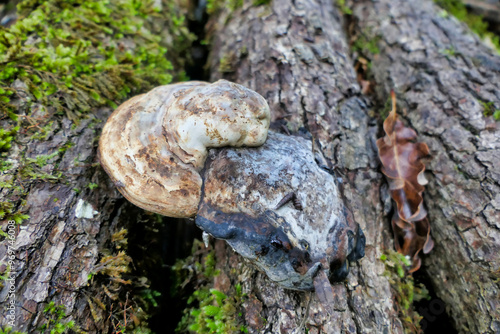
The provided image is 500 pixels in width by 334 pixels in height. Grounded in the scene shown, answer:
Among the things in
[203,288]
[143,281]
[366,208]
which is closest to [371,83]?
[366,208]

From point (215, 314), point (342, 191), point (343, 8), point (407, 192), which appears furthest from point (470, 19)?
point (215, 314)

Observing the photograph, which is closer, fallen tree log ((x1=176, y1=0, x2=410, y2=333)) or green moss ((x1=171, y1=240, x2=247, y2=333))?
fallen tree log ((x1=176, y1=0, x2=410, y2=333))

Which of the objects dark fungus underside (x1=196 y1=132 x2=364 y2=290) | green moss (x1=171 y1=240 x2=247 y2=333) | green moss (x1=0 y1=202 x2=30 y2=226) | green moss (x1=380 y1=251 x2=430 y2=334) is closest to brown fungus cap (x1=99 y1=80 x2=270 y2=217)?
dark fungus underside (x1=196 y1=132 x2=364 y2=290)

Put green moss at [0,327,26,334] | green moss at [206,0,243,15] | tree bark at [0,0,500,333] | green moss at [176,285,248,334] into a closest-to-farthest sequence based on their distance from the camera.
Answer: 1. green moss at [0,327,26,334]
2. tree bark at [0,0,500,333]
3. green moss at [176,285,248,334]
4. green moss at [206,0,243,15]

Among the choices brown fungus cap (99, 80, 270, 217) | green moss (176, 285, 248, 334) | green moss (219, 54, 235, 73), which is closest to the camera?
brown fungus cap (99, 80, 270, 217)

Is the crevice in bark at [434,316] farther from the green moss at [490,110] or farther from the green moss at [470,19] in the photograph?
the green moss at [470,19]

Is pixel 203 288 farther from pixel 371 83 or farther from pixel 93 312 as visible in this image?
pixel 371 83

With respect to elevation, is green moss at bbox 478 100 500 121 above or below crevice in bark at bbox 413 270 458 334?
above

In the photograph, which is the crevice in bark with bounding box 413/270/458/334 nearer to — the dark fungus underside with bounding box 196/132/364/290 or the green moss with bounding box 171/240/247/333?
the dark fungus underside with bounding box 196/132/364/290
